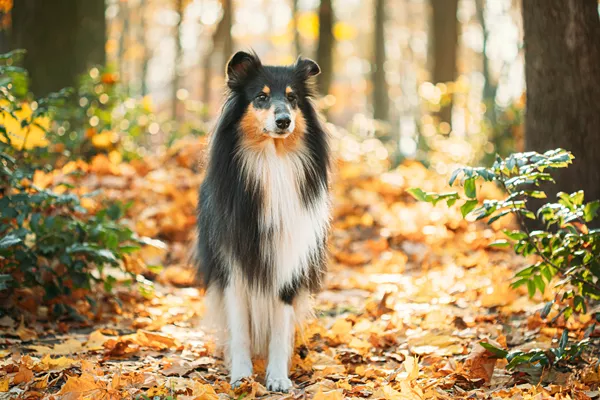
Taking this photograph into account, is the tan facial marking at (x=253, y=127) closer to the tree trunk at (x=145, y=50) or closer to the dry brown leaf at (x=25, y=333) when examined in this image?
the dry brown leaf at (x=25, y=333)

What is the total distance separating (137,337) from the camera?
4.34 m

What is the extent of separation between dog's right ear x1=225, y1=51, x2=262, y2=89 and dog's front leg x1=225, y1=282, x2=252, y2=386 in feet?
4.09

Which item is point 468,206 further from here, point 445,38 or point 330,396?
point 445,38

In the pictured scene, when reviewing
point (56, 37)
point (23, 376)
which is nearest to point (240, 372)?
point (23, 376)

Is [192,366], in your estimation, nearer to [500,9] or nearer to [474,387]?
[474,387]

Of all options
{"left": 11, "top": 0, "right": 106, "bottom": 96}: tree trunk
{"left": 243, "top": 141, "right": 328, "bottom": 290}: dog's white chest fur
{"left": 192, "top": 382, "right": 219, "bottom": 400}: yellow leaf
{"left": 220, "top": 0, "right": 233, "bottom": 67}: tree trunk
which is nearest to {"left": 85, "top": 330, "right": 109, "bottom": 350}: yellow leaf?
{"left": 192, "top": 382, "right": 219, "bottom": 400}: yellow leaf

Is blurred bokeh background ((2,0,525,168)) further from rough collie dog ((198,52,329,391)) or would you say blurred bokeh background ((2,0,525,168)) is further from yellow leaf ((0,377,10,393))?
yellow leaf ((0,377,10,393))

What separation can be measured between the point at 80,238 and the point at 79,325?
0.62 m

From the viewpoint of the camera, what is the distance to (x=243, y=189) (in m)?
3.89

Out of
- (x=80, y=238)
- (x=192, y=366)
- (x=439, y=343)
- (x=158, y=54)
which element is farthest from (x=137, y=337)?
(x=158, y=54)

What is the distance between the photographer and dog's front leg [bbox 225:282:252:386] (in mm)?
3902

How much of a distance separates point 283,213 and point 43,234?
1.87 metres

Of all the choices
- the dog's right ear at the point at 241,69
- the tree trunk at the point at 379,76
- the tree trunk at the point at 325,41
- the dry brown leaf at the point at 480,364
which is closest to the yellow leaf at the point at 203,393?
the dry brown leaf at the point at 480,364

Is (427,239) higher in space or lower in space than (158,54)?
lower
